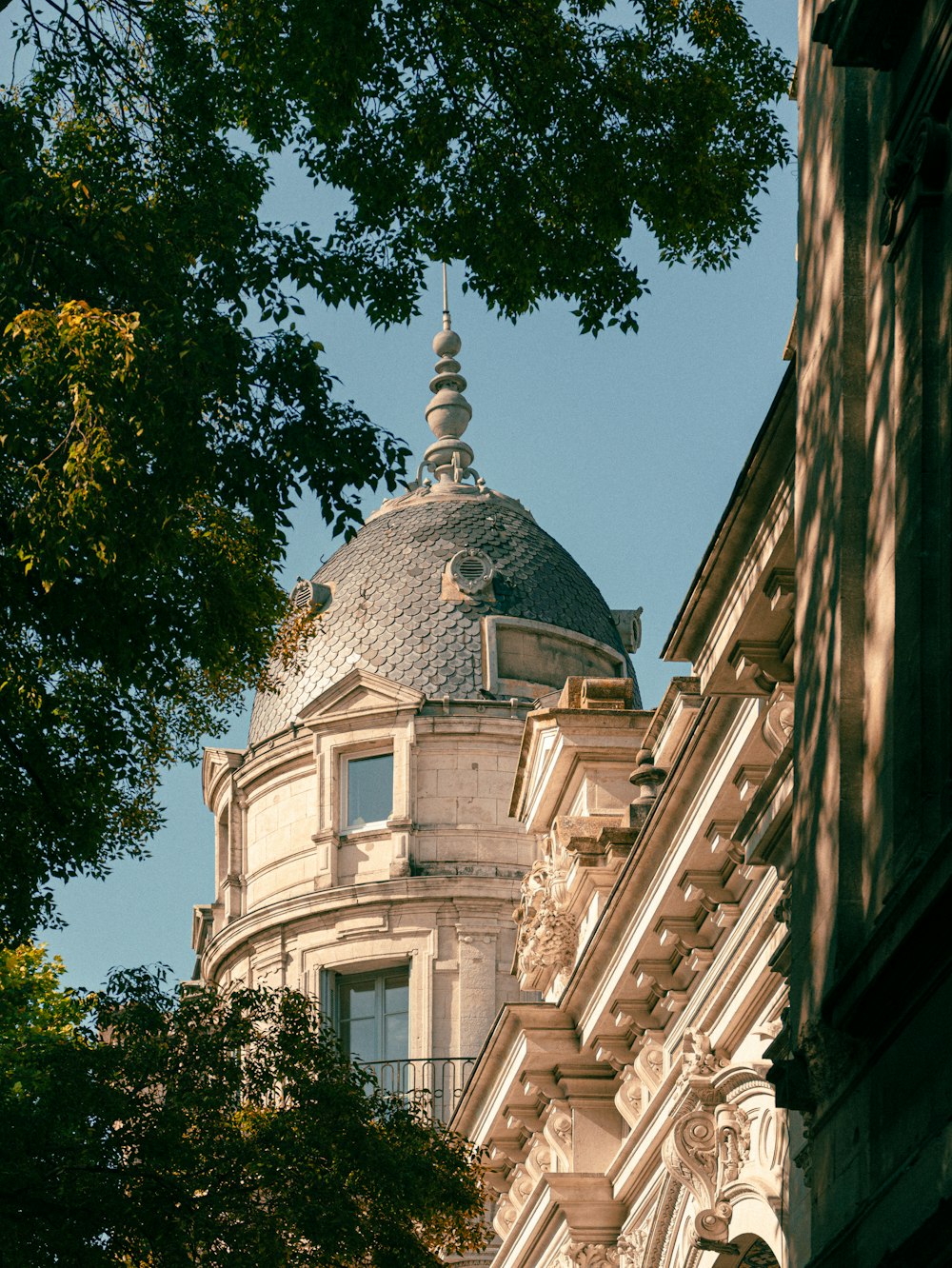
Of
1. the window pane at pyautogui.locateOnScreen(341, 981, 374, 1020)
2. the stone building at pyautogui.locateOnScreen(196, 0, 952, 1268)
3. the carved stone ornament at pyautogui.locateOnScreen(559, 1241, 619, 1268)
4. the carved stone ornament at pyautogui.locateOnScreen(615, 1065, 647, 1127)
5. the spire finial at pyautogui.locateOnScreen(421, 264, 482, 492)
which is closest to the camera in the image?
the stone building at pyautogui.locateOnScreen(196, 0, 952, 1268)

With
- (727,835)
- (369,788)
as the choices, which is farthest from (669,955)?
(369,788)

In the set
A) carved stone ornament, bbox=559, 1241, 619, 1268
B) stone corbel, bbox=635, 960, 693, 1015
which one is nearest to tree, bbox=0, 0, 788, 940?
stone corbel, bbox=635, 960, 693, 1015

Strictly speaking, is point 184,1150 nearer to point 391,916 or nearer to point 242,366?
point 242,366

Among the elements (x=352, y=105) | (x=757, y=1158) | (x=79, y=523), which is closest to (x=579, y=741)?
(x=757, y=1158)

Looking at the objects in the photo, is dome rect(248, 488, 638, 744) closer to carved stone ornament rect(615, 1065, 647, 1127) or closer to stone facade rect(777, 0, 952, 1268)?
carved stone ornament rect(615, 1065, 647, 1127)

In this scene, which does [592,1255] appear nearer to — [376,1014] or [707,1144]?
[707,1144]

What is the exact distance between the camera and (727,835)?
59.8 ft

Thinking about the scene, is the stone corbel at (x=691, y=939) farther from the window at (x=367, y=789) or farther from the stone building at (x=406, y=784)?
the window at (x=367, y=789)

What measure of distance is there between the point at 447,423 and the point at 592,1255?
2795 centimetres

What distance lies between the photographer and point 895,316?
10641 millimetres

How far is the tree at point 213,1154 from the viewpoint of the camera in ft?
52.4

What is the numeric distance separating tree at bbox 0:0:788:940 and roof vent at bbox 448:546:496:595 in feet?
91.9

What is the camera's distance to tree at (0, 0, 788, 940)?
13.2 metres

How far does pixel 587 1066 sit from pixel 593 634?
2132 centimetres
